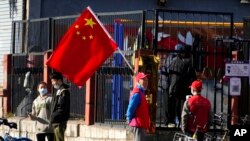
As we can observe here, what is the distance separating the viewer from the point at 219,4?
77.6 ft

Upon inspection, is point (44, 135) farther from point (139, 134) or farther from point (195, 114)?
point (195, 114)

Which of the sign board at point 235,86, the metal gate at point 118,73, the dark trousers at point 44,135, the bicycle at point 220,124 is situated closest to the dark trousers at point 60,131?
the dark trousers at point 44,135

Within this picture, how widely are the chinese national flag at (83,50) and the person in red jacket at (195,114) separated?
2074 mm

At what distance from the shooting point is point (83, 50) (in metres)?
13.2

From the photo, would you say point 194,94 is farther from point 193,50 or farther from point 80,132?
point 80,132

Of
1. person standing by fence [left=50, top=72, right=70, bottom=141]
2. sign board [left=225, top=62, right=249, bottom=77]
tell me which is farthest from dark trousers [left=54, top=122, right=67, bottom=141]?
sign board [left=225, top=62, right=249, bottom=77]

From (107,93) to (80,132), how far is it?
3.56 feet

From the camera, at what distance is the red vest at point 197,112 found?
11.8m

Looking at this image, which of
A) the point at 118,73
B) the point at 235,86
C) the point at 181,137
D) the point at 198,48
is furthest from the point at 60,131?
the point at 198,48

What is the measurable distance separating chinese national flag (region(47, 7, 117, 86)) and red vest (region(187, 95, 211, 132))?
84.1 inches

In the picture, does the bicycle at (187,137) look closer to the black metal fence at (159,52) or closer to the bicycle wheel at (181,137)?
the bicycle wheel at (181,137)

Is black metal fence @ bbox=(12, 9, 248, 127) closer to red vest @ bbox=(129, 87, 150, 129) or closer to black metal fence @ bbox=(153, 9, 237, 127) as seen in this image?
black metal fence @ bbox=(153, 9, 237, 127)

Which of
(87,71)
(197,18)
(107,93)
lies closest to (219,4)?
(197,18)

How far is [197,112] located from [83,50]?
2.81m
